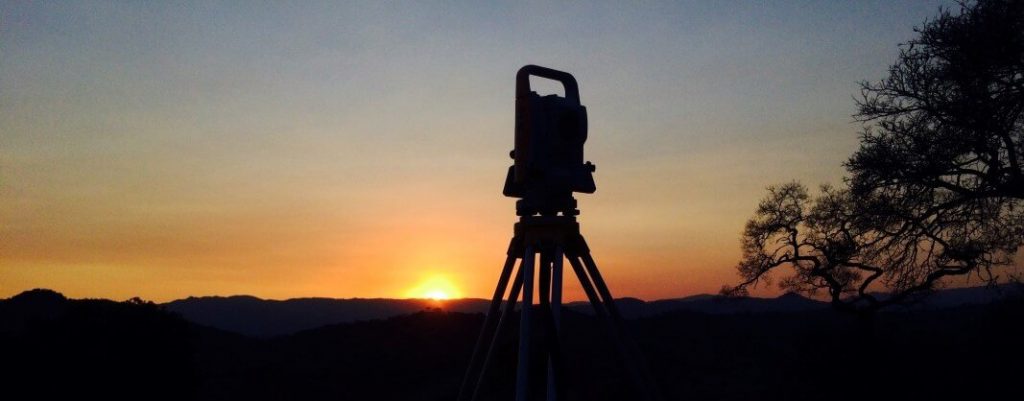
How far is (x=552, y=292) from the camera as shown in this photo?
6.41 metres

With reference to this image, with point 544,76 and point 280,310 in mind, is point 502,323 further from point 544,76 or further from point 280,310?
point 280,310

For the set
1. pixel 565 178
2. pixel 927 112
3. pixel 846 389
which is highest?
pixel 927 112

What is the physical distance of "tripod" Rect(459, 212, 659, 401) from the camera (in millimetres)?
6379

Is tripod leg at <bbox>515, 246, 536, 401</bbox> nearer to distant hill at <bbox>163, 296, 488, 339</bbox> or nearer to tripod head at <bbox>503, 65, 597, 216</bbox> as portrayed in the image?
tripod head at <bbox>503, 65, 597, 216</bbox>

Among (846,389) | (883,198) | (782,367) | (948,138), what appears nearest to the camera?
(948,138)

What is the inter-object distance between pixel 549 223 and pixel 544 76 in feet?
4.67

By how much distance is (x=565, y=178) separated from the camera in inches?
265

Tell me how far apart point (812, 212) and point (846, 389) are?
4.67 m

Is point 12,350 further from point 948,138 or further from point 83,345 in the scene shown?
point 948,138

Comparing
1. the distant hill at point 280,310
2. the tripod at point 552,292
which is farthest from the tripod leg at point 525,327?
the distant hill at point 280,310

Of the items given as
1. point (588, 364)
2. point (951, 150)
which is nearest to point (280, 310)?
point (588, 364)

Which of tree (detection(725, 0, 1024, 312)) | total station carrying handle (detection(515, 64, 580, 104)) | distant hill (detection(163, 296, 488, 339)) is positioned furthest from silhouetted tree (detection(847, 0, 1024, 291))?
distant hill (detection(163, 296, 488, 339))

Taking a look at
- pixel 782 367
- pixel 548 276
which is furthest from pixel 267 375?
pixel 548 276

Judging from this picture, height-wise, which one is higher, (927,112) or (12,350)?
(927,112)
